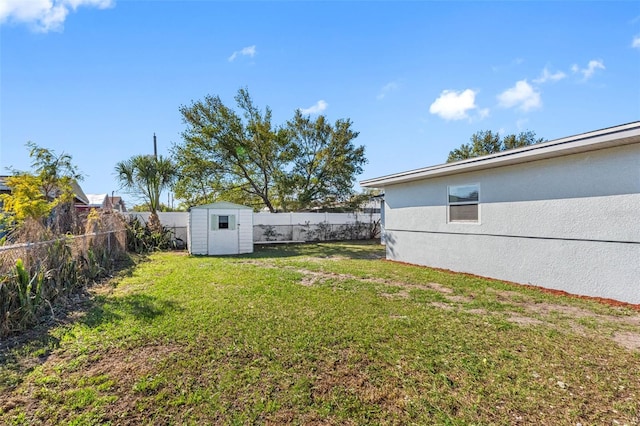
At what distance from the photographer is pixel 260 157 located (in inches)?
684

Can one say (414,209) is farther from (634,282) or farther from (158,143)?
(158,143)

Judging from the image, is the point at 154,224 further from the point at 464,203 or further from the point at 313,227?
the point at 464,203

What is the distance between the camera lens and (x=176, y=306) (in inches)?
181

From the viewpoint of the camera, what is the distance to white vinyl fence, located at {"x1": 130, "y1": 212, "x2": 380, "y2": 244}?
13.9 m

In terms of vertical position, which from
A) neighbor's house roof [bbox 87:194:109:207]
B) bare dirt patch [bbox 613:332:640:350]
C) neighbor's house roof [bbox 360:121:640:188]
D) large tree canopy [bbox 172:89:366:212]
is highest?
large tree canopy [bbox 172:89:366:212]

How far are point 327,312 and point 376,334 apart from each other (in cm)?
98

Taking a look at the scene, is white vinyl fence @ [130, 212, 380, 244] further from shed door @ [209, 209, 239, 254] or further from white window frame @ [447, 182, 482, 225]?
white window frame @ [447, 182, 482, 225]

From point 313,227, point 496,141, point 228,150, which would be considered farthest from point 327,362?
point 496,141

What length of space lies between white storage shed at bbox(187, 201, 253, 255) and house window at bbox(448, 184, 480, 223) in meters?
7.88

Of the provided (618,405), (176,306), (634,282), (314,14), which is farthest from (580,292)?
(314,14)

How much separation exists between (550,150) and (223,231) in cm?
1049

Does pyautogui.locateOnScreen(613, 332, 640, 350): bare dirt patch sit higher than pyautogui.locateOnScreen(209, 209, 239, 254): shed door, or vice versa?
pyautogui.locateOnScreen(209, 209, 239, 254): shed door

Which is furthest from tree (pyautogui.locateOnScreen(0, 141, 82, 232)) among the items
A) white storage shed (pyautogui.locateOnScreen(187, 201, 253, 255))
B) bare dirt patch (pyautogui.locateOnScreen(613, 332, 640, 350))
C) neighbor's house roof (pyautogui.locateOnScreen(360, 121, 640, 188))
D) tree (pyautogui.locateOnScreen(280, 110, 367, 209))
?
tree (pyautogui.locateOnScreen(280, 110, 367, 209))

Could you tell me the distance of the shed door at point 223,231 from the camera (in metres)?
11.6
